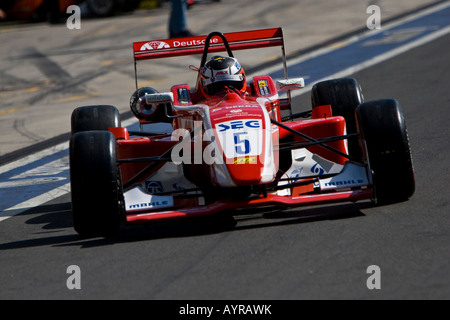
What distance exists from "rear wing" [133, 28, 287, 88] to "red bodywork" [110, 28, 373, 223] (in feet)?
2.13

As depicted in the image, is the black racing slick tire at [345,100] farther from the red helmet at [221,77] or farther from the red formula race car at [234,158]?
the red helmet at [221,77]

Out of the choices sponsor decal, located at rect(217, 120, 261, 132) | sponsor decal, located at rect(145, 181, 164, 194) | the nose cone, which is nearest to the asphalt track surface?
sponsor decal, located at rect(145, 181, 164, 194)

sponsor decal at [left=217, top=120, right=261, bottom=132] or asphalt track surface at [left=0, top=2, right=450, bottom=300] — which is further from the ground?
sponsor decal at [left=217, top=120, right=261, bottom=132]

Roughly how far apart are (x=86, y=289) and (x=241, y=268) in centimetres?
103

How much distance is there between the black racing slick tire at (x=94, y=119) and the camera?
847cm

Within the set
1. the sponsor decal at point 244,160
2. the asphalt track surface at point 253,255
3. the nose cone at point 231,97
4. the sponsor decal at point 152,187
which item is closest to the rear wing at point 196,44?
the nose cone at point 231,97

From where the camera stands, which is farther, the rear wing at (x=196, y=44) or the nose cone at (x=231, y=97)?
the rear wing at (x=196, y=44)

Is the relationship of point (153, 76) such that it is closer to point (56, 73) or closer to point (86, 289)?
point (56, 73)

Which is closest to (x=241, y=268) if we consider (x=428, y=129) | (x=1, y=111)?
(x=428, y=129)

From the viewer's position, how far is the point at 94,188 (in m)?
6.54

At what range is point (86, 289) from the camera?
5.68 meters

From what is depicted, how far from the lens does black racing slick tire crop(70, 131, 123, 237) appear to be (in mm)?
6547

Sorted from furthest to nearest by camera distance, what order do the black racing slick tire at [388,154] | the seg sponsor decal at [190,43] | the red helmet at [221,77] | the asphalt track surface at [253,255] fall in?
the seg sponsor decal at [190,43], the red helmet at [221,77], the black racing slick tire at [388,154], the asphalt track surface at [253,255]

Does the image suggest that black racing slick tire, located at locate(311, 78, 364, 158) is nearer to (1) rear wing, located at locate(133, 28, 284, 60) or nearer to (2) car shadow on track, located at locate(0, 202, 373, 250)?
(1) rear wing, located at locate(133, 28, 284, 60)
